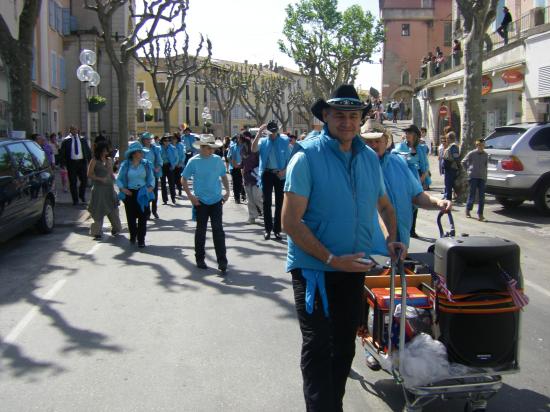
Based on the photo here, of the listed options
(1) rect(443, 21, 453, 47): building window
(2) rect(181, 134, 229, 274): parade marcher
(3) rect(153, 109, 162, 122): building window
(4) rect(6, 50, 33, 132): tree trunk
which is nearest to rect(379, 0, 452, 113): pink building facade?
(1) rect(443, 21, 453, 47): building window

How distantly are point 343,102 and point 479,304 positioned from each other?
1.34 meters

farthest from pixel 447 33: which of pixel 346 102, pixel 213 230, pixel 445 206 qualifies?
pixel 346 102

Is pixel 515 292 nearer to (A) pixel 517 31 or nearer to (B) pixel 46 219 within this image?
(B) pixel 46 219

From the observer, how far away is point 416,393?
3328 millimetres

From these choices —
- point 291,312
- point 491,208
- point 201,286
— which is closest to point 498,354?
point 291,312

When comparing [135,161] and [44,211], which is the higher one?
[135,161]

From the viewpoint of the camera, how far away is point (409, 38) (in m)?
61.8

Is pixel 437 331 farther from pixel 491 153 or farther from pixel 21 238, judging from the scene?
pixel 491 153

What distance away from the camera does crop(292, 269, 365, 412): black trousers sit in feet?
10.5

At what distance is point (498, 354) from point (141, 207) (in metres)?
7.08

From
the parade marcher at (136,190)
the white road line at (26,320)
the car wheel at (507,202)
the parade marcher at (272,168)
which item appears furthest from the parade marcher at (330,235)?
the car wheel at (507,202)

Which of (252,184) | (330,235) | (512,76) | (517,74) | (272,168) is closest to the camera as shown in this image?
(330,235)

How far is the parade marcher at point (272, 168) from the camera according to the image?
10.3 m

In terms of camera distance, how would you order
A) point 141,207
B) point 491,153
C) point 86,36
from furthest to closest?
point 86,36 < point 491,153 < point 141,207
